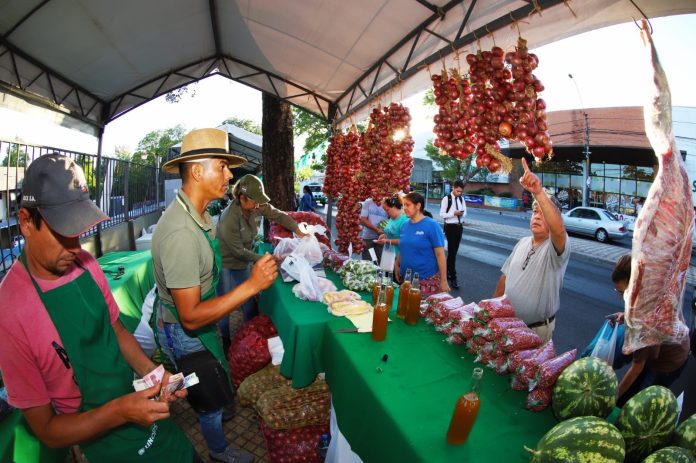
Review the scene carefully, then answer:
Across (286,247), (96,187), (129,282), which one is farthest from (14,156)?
(286,247)

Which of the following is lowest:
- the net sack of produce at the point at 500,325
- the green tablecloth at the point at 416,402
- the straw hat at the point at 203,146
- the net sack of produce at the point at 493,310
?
the green tablecloth at the point at 416,402

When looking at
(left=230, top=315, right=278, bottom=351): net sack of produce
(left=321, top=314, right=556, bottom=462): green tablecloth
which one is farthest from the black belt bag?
(left=230, top=315, right=278, bottom=351): net sack of produce

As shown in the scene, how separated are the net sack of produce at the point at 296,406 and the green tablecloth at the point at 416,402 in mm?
339

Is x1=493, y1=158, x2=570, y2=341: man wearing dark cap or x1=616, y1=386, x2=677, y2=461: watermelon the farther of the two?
x1=493, y1=158, x2=570, y2=341: man wearing dark cap

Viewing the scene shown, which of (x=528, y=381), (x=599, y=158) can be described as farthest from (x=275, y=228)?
(x=599, y=158)

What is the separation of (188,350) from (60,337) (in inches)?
42.6

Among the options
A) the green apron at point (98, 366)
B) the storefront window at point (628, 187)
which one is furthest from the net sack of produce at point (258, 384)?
the storefront window at point (628, 187)

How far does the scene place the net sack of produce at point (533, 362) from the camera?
5.86 ft

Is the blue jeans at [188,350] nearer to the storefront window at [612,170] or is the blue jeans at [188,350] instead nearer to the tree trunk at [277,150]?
the tree trunk at [277,150]

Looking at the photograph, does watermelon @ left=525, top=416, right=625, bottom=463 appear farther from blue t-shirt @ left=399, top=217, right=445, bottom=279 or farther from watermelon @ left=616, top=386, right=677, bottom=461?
blue t-shirt @ left=399, top=217, right=445, bottom=279

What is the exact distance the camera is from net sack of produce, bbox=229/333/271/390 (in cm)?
351

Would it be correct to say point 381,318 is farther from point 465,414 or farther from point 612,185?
point 612,185

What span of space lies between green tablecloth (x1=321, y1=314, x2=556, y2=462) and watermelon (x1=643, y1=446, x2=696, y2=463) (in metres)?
0.49

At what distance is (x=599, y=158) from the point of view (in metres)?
28.4
